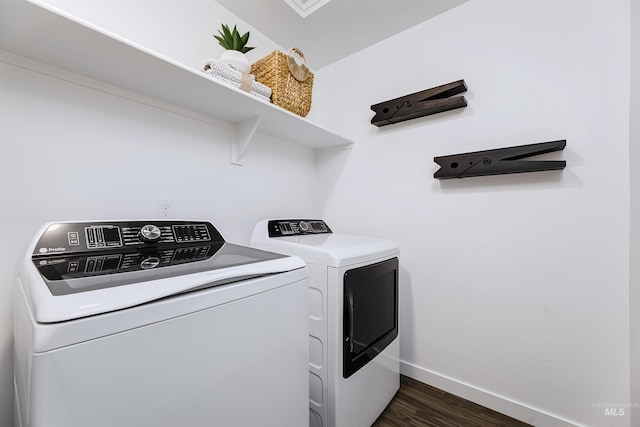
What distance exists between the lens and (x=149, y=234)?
3.43ft

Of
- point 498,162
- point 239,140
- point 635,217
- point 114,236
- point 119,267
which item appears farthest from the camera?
point 239,140

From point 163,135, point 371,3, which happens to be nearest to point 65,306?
point 163,135

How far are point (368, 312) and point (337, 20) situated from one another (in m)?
1.84

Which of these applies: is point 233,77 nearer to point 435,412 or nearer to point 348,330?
point 348,330

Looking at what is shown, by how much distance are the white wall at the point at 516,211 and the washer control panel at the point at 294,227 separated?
0.37m

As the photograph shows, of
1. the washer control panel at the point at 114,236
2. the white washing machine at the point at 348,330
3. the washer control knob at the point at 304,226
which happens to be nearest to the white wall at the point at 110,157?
the washer control panel at the point at 114,236

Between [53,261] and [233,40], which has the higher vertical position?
[233,40]

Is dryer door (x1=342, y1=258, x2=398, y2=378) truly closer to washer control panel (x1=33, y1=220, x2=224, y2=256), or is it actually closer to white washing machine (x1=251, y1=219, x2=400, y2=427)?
white washing machine (x1=251, y1=219, x2=400, y2=427)

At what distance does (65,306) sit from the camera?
18.1 inches

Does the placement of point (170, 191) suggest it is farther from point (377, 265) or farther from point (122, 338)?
point (377, 265)

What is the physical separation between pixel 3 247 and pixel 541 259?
90.2 inches

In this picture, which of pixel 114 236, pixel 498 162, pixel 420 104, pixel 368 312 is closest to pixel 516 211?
pixel 498 162

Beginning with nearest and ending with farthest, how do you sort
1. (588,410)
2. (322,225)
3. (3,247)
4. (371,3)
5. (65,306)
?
(65,306) < (3,247) < (588,410) < (371,3) < (322,225)

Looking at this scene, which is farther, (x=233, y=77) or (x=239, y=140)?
(x=239, y=140)
